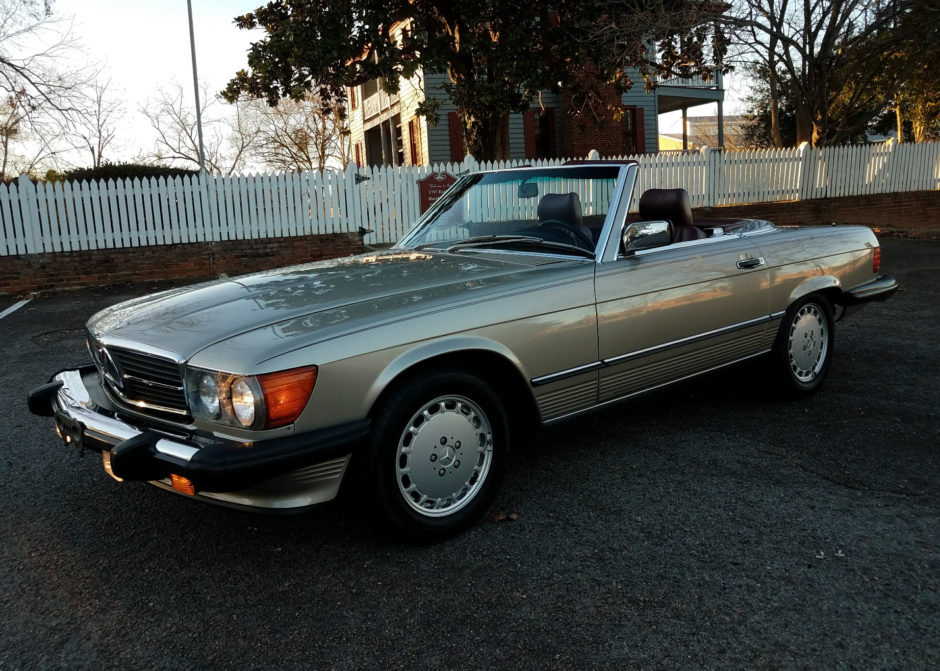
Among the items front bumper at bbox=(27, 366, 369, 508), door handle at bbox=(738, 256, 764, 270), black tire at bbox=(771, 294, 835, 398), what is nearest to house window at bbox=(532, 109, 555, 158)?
black tire at bbox=(771, 294, 835, 398)

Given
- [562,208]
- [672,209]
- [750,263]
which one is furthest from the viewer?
[672,209]

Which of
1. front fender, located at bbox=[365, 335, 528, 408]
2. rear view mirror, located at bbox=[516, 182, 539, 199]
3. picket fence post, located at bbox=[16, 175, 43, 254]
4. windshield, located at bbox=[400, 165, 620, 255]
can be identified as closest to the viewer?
front fender, located at bbox=[365, 335, 528, 408]

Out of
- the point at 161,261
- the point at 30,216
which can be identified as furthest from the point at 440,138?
the point at 30,216

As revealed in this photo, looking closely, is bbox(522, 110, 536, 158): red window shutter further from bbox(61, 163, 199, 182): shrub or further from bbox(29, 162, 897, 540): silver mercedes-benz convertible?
bbox(29, 162, 897, 540): silver mercedes-benz convertible

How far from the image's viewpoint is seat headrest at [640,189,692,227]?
453 centimetres

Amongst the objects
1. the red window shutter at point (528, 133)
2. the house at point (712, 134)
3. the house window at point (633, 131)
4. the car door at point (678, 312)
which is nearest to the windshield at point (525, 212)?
the car door at point (678, 312)

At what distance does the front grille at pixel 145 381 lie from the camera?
276 centimetres

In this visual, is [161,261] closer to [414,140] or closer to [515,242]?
[515,242]

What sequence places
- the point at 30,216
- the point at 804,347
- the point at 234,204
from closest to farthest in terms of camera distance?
the point at 804,347 < the point at 30,216 < the point at 234,204

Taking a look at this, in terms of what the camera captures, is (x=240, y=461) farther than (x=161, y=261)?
No

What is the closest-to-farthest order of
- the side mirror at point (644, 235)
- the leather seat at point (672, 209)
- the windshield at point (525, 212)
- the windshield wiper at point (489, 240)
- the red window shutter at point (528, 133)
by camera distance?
1. the side mirror at point (644, 235)
2. the windshield at point (525, 212)
3. the windshield wiper at point (489, 240)
4. the leather seat at point (672, 209)
5. the red window shutter at point (528, 133)

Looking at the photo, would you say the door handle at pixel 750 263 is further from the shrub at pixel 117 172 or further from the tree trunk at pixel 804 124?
the tree trunk at pixel 804 124

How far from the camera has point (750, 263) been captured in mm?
4211

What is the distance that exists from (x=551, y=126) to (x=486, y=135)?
32.1 ft
